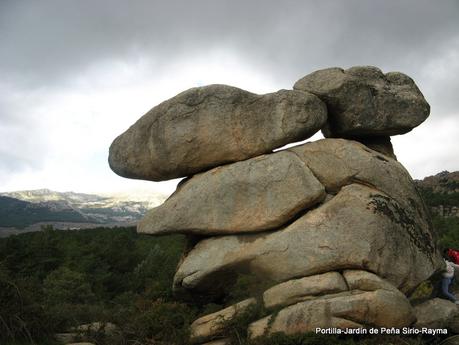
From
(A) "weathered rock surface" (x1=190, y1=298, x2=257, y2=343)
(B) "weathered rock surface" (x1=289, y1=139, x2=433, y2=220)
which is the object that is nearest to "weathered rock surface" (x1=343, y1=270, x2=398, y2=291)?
(A) "weathered rock surface" (x1=190, y1=298, x2=257, y2=343)

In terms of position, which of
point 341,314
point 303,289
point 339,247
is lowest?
point 341,314

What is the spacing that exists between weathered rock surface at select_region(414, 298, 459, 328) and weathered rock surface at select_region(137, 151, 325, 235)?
4.86m

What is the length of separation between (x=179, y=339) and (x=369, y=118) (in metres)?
10.8

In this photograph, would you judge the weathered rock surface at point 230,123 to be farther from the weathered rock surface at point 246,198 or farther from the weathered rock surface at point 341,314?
the weathered rock surface at point 341,314

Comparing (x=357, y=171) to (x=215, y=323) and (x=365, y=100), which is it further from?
(x=215, y=323)

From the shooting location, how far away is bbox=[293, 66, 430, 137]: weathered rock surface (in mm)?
16828

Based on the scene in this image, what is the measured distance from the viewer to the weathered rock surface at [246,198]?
49.2 feet

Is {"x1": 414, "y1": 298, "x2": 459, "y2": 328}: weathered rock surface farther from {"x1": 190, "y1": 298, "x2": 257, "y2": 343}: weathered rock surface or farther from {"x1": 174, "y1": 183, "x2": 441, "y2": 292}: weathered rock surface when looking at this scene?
{"x1": 190, "y1": 298, "x2": 257, "y2": 343}: weathered rock surface

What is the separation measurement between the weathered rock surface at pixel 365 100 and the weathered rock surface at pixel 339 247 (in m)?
3.13

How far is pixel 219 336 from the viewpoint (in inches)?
525

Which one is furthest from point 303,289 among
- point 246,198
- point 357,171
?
point 357,171

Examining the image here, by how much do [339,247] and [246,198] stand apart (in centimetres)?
360

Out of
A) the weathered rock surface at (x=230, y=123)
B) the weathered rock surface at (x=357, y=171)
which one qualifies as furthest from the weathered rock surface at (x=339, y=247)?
the weathered rock surface at (x=230, y=123)

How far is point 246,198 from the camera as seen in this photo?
604 inches
